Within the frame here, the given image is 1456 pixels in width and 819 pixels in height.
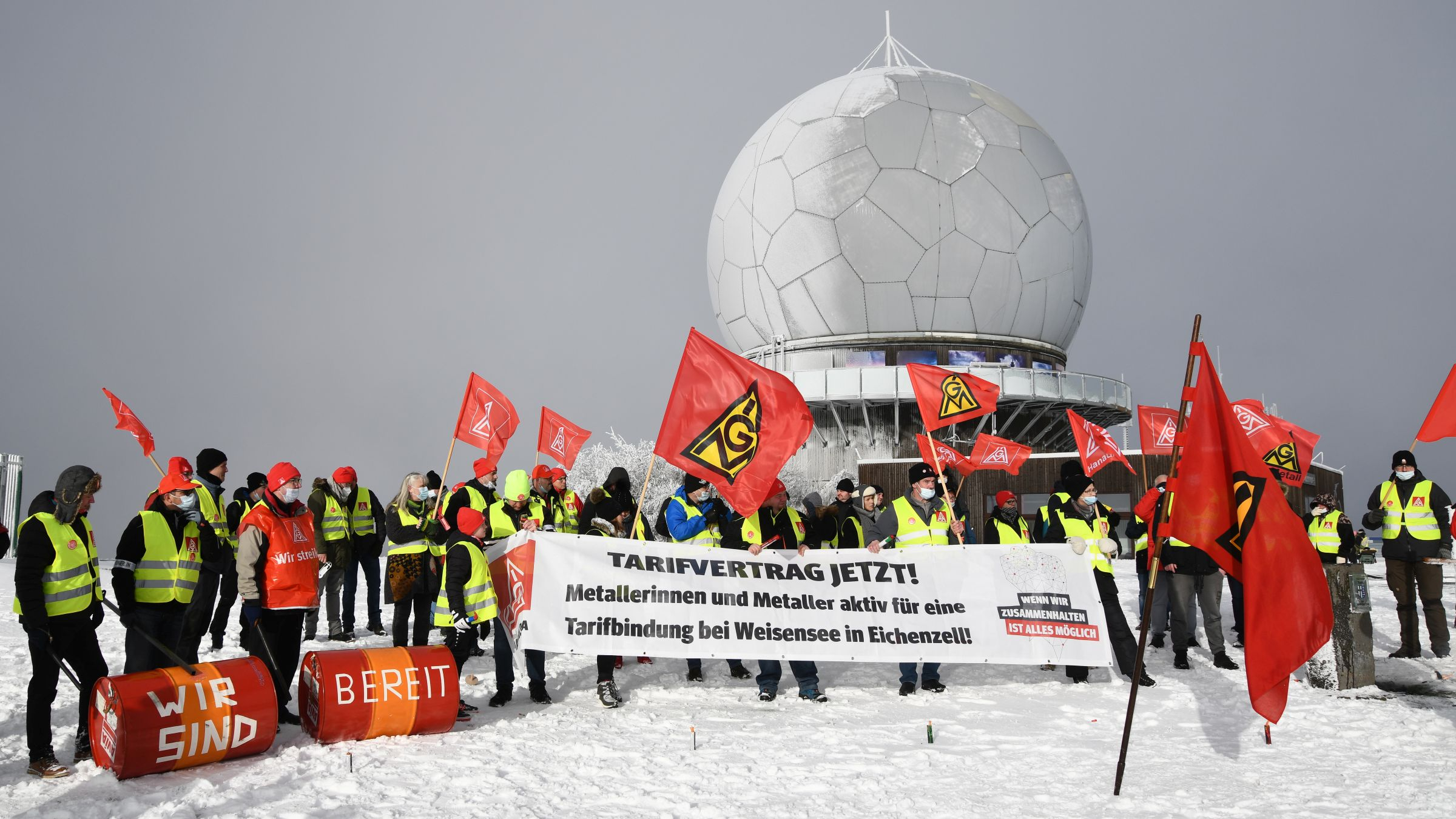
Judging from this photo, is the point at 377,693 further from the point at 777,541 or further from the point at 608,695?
the point at 777,541

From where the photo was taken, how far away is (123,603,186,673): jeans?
602 cm

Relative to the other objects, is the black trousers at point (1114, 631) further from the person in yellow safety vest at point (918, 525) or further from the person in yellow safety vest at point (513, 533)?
the person in yellow safety vest at point (513, 533)

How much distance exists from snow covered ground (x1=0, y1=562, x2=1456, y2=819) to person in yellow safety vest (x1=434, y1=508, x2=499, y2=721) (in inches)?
21.8

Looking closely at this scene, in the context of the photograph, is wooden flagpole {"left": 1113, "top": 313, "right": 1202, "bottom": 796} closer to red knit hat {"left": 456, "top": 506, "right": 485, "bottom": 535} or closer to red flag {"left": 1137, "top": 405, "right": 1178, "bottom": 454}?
red knit hat {"left": 456, "top": 506, "right": 485, "bottom": 535}

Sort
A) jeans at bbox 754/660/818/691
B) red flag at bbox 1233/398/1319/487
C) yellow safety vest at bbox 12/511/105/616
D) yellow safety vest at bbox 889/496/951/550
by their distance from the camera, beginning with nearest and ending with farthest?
1. yellow safety vest at bbox 12/511/105/616
2. jeans at bbox 754/660/818/691
3. yellow safety vest at bbox 889/496/951/550
4. red flag at bbox 1233/398/1319/487

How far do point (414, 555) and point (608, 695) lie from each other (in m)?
2.49

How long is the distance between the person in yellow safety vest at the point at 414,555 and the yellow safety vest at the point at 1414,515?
880 centimetres

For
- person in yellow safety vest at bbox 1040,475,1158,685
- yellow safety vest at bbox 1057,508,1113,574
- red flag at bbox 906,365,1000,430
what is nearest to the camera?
person in yellow safety vest at bbox 1040,475,1158,685

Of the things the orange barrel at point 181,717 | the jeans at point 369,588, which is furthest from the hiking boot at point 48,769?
the jeans at point 369,588

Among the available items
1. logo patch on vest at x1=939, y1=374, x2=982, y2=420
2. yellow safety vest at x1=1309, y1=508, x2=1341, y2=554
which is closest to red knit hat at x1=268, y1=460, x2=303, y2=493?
logo patch on vest at x1=939, y1=374, x2=982, y2=420

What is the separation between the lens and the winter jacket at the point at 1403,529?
378 inches

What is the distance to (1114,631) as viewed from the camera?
8.63 m

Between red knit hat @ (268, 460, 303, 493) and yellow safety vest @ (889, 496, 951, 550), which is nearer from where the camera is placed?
red knit hat @ (268, 460, 303, 493)

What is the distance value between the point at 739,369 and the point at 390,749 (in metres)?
3.57
